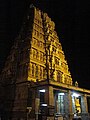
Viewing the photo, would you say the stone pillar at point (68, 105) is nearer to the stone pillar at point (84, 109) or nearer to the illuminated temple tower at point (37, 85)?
the illuminated temple tower at point (37, 85)

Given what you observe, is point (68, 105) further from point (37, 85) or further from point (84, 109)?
point (37, 85)

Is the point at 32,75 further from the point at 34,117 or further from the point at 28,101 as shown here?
the point at 34,117

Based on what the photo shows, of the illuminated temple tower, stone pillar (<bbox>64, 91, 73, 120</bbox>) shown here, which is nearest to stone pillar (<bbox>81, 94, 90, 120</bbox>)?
the illuminated temple tower

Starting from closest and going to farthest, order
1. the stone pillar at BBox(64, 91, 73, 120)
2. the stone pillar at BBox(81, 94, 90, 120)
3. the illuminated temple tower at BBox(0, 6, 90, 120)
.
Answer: the illuminated temple tower at BBox(0, 6, 90, 120) → the stone pillar at BBox(64, 91, 73, 120) → the stone pillar at BBox(81, 94, 90, 120)

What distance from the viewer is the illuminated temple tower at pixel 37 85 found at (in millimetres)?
29094

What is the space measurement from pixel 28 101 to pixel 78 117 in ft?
34.9

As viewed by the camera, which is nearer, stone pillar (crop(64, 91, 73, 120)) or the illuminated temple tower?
the illuminated temple tower

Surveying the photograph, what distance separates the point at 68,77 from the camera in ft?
155

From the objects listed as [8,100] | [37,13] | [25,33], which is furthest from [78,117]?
[37,13]

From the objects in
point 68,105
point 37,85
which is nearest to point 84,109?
point 68,105

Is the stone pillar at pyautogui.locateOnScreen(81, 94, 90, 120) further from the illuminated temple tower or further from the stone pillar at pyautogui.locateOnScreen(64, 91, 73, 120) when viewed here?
the stone pillar at pyautogui.locateOnScreen(64, 91, 73, 120)

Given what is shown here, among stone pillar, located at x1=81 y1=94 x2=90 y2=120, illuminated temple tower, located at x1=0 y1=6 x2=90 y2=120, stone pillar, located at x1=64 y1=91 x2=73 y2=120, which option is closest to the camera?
illuminated temple tower, located at x1=0 y1=6 x2=90 y2=120

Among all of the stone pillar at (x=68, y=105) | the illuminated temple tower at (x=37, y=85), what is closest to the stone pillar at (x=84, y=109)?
the illuminated temple tower at (x=37, y=85)

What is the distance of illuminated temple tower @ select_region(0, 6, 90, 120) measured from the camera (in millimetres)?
29094
